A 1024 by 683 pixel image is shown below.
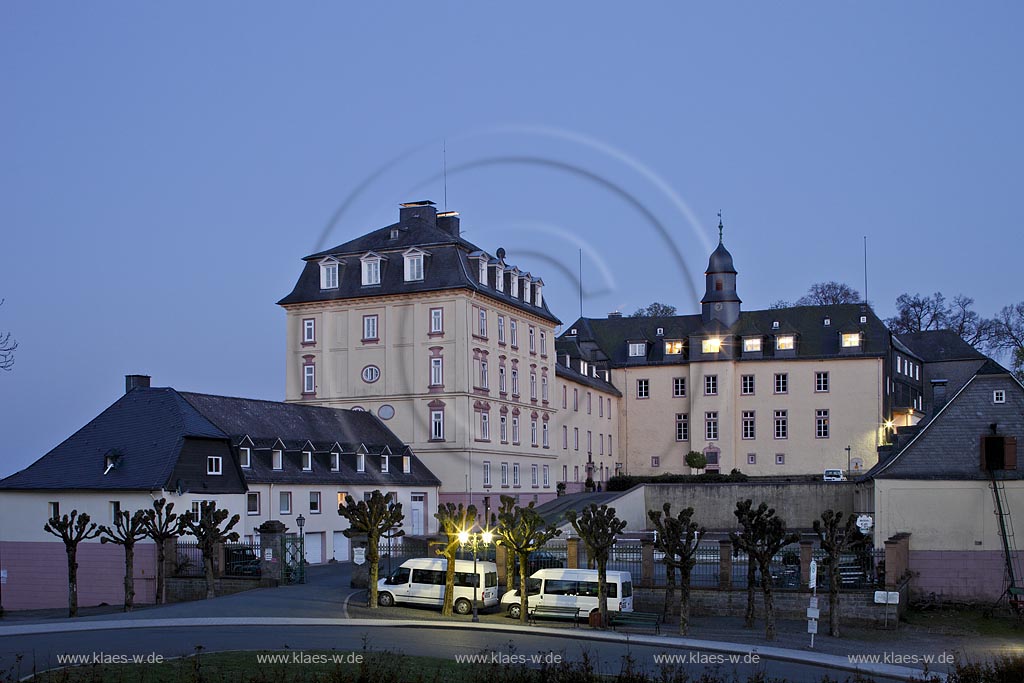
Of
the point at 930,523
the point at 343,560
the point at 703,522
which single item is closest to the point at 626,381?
the point at 703,522

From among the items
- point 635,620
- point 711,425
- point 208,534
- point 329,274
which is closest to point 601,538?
point 635,620

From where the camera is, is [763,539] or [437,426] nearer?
[763,539]

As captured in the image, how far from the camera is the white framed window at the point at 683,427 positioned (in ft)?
314

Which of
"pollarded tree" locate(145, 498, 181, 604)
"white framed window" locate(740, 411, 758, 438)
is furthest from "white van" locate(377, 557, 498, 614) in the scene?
"white framed window" locate(740, 411, 758, 438)

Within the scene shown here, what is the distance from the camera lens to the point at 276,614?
38312mm

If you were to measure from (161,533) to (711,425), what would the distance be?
56820mm

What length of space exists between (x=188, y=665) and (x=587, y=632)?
554 inches

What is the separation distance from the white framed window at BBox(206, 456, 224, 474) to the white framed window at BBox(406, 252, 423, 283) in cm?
2195

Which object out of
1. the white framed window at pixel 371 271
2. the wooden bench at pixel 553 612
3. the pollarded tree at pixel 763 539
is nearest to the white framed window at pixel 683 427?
the white framed window at pixel 371 271

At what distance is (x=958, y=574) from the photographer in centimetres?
4847

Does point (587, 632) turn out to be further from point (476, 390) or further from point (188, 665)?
point (476, 390)

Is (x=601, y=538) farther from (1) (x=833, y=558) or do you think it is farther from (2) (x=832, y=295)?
(2) (x=832, y=295)

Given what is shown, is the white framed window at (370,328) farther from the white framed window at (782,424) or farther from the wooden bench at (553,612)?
the wooden bench at (553,612)

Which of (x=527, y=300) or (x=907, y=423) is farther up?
(x=527, y=300)
